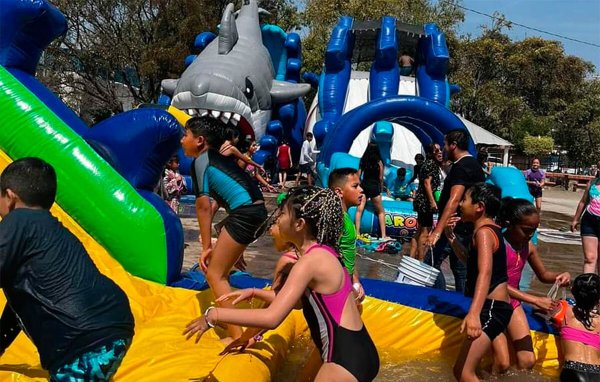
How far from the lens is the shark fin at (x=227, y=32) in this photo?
12.4m

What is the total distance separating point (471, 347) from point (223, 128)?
1757 millimetres

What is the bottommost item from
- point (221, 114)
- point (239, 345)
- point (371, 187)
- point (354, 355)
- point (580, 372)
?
point (580, 372)

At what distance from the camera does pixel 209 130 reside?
3.40m

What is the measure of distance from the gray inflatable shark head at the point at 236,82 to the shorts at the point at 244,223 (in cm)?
789

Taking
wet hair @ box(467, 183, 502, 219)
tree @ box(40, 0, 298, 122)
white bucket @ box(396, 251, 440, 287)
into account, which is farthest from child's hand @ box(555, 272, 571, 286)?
tree @ box(40, 0, 298, 122)

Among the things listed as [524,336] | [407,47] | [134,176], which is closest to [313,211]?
[524,336]

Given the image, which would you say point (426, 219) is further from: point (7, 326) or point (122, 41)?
point (122, 41)

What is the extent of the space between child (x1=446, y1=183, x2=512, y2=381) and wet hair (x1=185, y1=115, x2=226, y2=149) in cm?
137

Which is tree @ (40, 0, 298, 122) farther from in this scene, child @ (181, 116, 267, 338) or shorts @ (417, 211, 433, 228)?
child @ (181, 116, 267, 338)

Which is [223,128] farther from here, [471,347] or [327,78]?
[327,78]

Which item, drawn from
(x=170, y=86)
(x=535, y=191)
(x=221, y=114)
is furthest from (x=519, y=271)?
(x=170, y=86)

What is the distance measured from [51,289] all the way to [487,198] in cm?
215

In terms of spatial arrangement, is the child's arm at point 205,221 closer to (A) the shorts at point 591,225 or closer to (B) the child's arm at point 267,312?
(B) the child's arm at point 267,312

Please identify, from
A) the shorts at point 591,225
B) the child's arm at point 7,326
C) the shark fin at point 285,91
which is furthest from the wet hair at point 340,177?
the shark fin at point 285,91
